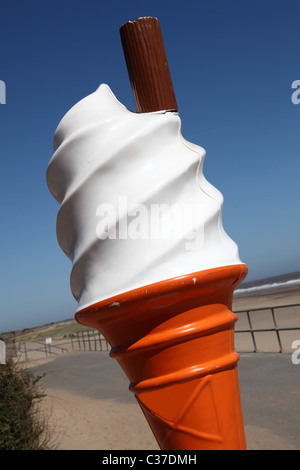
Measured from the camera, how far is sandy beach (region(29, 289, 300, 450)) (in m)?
5.66

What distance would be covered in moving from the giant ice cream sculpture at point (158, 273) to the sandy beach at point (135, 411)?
4605mm

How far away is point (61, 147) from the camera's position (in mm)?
1210

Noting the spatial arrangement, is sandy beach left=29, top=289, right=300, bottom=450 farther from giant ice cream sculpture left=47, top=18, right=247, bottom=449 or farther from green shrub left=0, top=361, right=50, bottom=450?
giant ice cream sculpture left=47, top=18, right=247, bottom=449

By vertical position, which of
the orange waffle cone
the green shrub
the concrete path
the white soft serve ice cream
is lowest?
the concrete path

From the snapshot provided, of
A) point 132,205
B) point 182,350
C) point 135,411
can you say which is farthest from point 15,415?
point 132,205

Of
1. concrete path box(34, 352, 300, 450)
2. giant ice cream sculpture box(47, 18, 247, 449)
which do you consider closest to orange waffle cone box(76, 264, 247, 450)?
giant ice cream sculpture box(47, 18, 247, 449)

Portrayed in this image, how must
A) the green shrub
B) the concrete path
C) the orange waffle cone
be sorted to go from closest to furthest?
the orange waffle cone
the green shrub
the concrete path

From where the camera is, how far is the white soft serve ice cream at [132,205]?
106 cm

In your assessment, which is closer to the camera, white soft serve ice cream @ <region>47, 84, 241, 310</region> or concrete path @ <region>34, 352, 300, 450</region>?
white soft serve ice cream @ <region>47, 84, 241, 310</region>

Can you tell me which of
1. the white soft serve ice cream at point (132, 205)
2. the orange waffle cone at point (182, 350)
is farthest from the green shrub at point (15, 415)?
the white soft serve ice cream at point (132, 205)

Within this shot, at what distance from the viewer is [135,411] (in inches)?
295

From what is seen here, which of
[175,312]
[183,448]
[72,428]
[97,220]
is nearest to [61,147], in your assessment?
[97,220]

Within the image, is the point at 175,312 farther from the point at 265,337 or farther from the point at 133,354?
the point at 265,337
